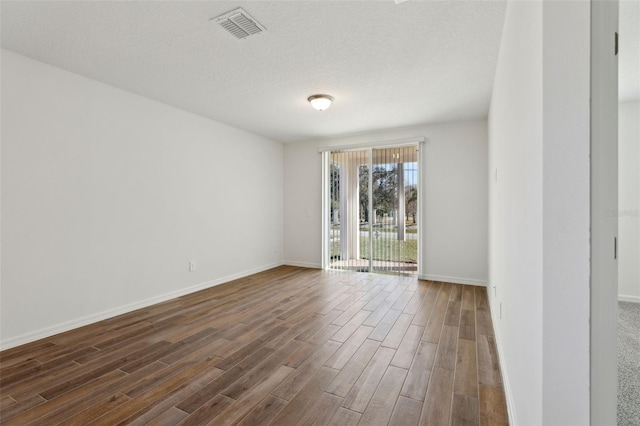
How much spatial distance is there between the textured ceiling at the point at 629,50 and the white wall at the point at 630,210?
0.49 meters

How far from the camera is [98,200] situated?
3152mm

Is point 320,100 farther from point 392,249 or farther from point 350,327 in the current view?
point 392,249

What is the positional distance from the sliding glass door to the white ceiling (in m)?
1.48

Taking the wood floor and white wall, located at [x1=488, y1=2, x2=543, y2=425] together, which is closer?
white wall, located at [x1=488, y1=2, x2=543, y2=425]

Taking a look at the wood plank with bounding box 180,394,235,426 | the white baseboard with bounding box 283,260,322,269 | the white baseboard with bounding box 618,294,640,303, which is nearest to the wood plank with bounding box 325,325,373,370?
the wood plank with bounding box 180,394,235,426

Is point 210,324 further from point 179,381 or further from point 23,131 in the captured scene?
point 23,131

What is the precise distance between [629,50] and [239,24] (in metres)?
2.97

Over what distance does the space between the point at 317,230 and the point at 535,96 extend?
16.2ft

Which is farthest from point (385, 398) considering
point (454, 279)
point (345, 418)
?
point (454, 279)

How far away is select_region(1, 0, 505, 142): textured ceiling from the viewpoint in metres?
2.04

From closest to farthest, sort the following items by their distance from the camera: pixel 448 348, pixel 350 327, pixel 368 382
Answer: pixel 368 382
pixel 448 348
pixel 350 327

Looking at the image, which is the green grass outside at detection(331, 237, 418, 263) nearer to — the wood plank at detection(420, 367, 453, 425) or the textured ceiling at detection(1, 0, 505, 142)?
the textured ceiling at detection(1, 0, 505, 142)

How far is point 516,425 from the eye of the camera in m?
1.46

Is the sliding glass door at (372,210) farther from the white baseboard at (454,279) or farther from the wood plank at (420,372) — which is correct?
the wood plank at (420,372)
